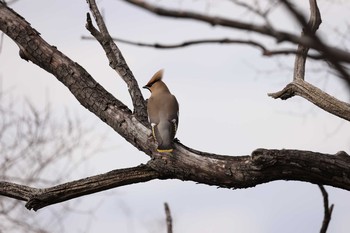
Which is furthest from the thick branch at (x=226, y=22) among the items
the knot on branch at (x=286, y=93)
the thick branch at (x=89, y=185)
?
the knot on branch at (x=286, y=93)

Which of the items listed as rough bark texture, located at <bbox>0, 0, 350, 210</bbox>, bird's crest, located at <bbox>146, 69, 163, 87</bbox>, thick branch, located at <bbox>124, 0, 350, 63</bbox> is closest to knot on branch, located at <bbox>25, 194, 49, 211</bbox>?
rough bark texture, located at <bbox>0, 0, 350, 210</bbox>

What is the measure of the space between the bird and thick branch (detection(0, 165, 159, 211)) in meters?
0.20

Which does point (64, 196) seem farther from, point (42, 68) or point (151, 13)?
point (151, 13)

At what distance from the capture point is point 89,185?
390cm

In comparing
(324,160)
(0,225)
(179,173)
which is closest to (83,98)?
(179,173)

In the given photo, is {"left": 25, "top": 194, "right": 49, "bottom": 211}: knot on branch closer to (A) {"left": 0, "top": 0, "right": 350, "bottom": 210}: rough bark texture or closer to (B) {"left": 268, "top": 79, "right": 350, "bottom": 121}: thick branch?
(A) {"left": 0, "top": 0, "right": 350, "bottom": 210}: rough bark texture

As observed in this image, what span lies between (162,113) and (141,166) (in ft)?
1.63

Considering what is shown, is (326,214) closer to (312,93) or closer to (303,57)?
(312,93)

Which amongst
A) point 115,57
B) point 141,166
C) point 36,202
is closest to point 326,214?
point 141,166

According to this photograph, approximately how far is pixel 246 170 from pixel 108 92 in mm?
1190

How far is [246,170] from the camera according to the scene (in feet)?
11.3

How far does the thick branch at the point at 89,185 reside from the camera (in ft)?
12.7

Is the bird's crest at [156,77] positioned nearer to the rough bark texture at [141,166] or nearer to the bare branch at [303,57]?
the rough bark texture at [141,166]

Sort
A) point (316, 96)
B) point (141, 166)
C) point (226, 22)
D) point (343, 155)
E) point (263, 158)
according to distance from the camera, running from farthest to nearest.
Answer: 1. point (316, 96)
2. point (141, 166)
3. point (343, 155)
4. point (263, 158)
5. point (226, 22)
